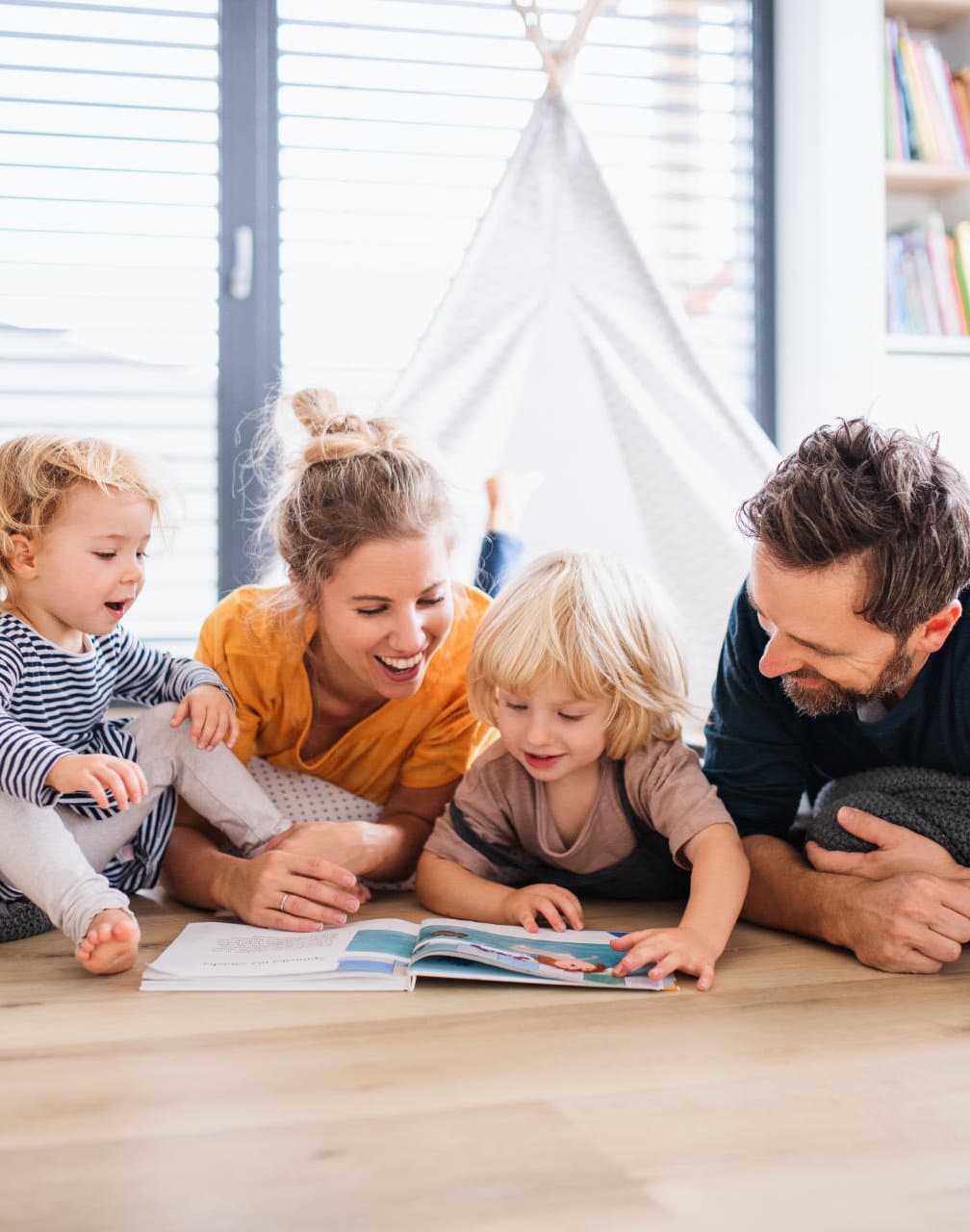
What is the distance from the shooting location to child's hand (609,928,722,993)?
102cm

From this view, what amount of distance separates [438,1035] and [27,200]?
1.84 m

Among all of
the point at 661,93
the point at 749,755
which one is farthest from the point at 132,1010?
the point at 661,93

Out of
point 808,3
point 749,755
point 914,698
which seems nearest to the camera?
point 914,698

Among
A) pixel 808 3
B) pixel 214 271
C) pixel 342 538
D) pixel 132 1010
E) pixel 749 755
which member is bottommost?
pixel 132 1010

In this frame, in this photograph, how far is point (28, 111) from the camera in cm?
221

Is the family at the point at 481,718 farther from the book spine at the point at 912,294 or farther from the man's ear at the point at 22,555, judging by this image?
the book spine at the point at 912,294

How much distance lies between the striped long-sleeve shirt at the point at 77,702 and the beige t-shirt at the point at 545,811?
0.30m

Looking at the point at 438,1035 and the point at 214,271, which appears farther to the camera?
the point at 214,271

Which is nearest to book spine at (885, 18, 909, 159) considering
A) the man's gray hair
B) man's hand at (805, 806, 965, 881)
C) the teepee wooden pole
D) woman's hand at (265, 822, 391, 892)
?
the teepee wooden pole

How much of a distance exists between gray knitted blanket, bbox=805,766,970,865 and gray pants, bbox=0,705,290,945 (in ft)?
1.90

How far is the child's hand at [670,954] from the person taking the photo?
102 centimetres

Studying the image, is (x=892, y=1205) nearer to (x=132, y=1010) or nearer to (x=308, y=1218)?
(x=308, y=1218)

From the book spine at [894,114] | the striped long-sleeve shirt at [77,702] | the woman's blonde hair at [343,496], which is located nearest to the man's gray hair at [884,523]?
the woman's blonde hair at [343,496]

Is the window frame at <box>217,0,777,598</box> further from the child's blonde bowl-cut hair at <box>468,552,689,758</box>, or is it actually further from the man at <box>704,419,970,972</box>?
the man at <box>704,419,970,972</box>
